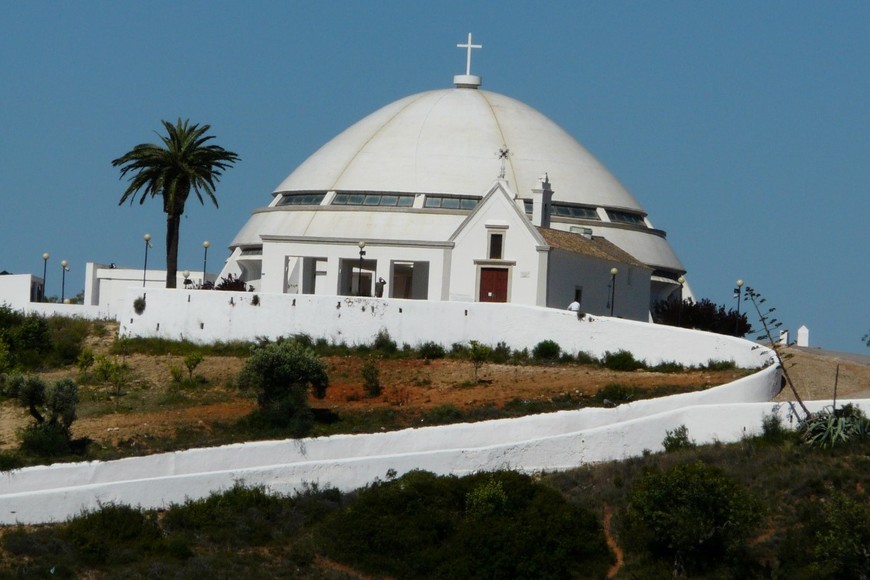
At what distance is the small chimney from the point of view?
211ft

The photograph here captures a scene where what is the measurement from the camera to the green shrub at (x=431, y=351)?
5319 cm

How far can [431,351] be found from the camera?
175 feet

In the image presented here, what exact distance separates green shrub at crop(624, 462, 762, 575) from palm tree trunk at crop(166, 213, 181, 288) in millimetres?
27100

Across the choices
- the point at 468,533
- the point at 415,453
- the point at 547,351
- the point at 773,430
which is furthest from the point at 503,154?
the point at 468,533

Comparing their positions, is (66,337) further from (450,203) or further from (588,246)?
(588,246)

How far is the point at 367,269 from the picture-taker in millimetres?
64000

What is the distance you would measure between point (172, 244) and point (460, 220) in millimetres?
11573

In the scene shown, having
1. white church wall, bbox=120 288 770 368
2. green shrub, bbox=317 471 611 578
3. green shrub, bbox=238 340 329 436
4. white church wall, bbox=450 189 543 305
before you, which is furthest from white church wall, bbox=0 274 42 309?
green shrub, bbox=317 471 611 578

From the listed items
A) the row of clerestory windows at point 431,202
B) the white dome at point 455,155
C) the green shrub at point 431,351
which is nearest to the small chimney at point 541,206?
the row of clerestory windows at point 431,202

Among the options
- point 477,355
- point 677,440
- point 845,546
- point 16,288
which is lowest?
point 845,546

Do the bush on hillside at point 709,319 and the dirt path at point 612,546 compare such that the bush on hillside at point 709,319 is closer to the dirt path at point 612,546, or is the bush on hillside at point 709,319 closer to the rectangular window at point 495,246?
the rectangular window at point 495,246

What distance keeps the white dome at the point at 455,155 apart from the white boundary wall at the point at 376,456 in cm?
2674

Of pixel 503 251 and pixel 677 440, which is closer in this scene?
pixel 677 440

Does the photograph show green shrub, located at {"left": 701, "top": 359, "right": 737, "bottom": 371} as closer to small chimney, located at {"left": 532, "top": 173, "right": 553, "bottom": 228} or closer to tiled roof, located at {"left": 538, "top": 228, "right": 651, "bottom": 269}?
tiled roof, located at {"left": 538, "top": 228, "right": 651, "bottom": 269}
